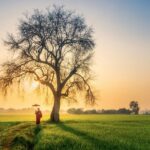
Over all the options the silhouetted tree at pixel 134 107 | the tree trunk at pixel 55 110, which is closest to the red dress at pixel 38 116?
the tree trunk at pixel 55 110

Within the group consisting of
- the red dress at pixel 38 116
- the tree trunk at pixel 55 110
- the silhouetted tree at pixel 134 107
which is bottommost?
the red dress at pixel 38 116

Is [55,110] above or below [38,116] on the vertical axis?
above

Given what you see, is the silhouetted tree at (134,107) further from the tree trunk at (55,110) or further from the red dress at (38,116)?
the red dress at (38,116)

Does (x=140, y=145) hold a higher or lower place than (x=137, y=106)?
lower

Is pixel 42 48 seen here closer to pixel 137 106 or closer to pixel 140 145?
pixel 140 145

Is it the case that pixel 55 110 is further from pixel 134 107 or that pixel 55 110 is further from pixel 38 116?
pixel 134 107

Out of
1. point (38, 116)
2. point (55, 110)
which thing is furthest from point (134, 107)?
point (38, 116)

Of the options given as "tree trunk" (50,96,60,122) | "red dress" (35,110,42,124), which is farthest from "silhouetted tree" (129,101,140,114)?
"red dress" (35,110,42,124)

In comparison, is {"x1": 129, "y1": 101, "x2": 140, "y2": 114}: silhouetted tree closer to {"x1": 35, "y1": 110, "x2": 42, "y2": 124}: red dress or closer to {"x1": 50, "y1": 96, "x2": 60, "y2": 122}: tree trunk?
{"x1": 50, "y1": 96, "x2": 60, "y2": 122}: tree trunk

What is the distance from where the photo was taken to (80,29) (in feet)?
218

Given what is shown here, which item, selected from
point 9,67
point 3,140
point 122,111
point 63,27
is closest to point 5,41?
point 9,67

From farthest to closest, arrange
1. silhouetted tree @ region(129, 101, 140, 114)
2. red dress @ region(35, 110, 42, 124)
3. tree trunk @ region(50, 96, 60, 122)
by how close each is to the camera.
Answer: silhouetted tree @ region(129, 101, 140, 114), tree trunk @ region(50, 96, 60, 122), red dress @ region(35, 110, 42, 124)

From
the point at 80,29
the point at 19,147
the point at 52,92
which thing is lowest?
the point at 19,147

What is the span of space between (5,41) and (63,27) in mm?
9021
